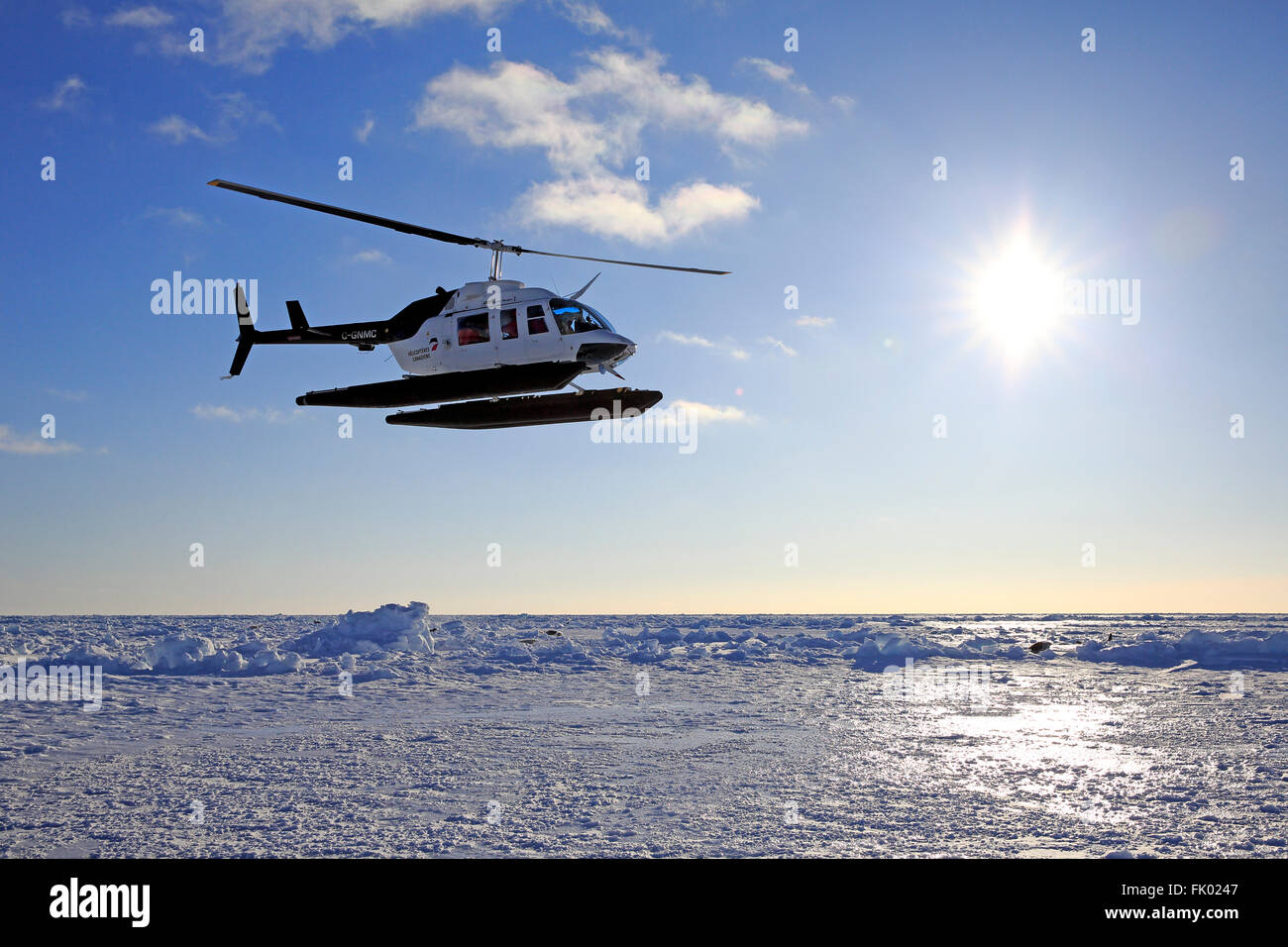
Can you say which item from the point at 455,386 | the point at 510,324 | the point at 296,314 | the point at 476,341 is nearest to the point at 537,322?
the point at 510,324

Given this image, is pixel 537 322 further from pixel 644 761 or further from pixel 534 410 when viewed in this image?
pixel 644 761

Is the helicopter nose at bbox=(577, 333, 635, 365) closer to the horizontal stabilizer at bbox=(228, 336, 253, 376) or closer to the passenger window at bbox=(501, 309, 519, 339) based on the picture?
the passenger window at bbox=(501, 309, 519, 339)

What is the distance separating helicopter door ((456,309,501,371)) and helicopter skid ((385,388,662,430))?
650 mm

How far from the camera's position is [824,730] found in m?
26.0

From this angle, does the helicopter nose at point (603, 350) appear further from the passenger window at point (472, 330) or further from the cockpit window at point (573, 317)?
the passenger window at point (472, 330)

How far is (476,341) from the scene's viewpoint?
1218 centimetres

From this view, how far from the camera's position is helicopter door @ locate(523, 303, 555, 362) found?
1193 cm

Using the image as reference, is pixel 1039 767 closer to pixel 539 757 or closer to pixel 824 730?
pixel 824 730

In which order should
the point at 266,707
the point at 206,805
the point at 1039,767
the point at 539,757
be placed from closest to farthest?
the point at 206,805 → the point at 1039,767 → the point at 539,757 → the point at 266,707

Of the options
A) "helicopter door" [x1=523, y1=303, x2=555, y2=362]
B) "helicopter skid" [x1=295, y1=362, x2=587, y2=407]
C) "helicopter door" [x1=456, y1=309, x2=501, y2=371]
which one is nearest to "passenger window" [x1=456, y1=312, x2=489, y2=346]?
"helicopter door" [x1=456, y1=309, x2=501, y2=371]

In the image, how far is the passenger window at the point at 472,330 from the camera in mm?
12164

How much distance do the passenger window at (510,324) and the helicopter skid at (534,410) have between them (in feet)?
3.26
